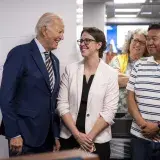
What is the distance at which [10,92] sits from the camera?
204cm

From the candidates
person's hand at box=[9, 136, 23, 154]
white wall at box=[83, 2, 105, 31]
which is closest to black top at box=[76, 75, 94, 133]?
person's hand at box=[9, 136, 23, 154]

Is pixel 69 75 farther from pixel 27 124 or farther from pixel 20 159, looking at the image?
pixel 20 159

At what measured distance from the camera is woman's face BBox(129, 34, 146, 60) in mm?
2807

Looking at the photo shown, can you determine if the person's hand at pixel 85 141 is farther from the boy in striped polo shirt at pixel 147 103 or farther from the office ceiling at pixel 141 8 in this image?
the office ceiling at pixel 141 8

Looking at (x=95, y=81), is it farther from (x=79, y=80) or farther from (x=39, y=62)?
(x=39, y=62)

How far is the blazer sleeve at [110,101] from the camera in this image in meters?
2.33

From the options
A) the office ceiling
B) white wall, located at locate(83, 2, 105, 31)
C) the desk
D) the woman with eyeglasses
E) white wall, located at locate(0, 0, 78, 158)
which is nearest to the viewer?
the desk

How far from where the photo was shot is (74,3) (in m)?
2.69

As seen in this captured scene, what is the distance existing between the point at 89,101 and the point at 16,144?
0.64m

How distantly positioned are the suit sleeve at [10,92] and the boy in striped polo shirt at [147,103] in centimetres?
92

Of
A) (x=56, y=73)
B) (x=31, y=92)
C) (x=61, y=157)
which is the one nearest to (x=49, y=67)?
(x=56, y=73)

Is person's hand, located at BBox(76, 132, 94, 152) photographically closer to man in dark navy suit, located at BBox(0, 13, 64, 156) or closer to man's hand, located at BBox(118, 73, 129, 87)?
man in dark navy suit, located at BBox(0, 13, 64, 156)

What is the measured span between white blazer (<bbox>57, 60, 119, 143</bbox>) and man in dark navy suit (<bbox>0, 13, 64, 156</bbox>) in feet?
0.36

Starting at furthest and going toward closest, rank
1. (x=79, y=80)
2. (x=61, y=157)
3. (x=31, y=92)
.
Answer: (x=79, y=80), (x=31, y=92), (x=61, y=157)
